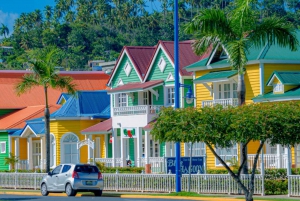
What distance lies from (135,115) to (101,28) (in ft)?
411

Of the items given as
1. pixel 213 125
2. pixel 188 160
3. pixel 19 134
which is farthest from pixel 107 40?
pixel 213 125

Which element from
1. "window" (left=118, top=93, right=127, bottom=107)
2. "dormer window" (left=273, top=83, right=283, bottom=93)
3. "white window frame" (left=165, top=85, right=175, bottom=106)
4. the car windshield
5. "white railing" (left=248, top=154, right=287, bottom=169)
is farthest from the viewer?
"window" (left=118, top=93, right=127, bottom=107)

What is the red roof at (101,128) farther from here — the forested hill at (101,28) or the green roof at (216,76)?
the forested hill at (101,28)

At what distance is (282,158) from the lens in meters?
44.6

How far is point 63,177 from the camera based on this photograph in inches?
1596

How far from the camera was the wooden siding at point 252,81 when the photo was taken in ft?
156

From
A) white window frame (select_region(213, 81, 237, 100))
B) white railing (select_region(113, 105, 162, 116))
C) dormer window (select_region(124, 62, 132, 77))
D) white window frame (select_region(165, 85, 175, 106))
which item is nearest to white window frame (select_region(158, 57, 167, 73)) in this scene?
white window frame (select_region(165, 85, 175, 106))

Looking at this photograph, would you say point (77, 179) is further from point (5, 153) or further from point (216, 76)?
point (5, 153)

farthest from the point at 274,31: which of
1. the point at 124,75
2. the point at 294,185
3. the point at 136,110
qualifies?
the point at 124,75

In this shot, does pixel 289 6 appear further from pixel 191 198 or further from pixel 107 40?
pixel 191 198

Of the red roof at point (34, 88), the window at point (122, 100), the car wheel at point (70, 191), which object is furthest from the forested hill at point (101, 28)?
Answer: the car wheel at point (70, 191)

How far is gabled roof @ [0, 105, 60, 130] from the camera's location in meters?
66.7

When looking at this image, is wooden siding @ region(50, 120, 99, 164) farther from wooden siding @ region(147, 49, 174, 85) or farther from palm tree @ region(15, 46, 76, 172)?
palm tree @ region(15, 46, 76, 172)

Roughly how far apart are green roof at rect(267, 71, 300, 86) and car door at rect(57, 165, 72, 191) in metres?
12.6
